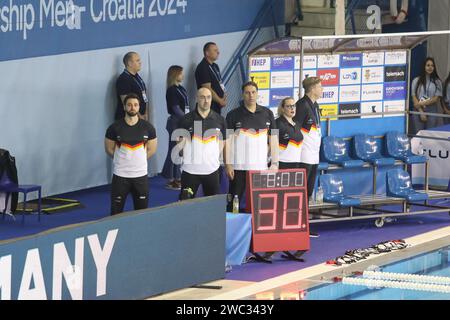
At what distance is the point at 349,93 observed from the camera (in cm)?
1775

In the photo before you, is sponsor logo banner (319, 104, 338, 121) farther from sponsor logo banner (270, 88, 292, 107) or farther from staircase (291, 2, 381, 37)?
staircase (291, 2, 381, 37)

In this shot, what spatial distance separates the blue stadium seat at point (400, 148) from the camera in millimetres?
17797

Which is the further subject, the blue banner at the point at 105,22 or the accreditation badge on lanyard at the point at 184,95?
the accreditation badge on lanyard at the point at 184,95

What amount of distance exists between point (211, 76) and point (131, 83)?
188 cm

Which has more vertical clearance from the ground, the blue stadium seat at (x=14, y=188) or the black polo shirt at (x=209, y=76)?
the black polo shirt at (x=209, y=76)

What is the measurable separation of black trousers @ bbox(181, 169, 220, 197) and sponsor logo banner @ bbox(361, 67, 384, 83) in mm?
3730

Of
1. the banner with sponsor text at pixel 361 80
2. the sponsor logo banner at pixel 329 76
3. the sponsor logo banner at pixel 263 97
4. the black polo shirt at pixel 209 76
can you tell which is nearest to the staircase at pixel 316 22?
the black polo shirt at pixel 209 76

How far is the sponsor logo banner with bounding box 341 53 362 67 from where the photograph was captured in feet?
57.7

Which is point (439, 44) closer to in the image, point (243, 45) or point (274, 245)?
point (243, 45)

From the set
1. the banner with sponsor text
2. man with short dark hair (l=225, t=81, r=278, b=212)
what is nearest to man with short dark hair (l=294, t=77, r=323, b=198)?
man with short dark hair (l=225, t=81, r=278, b=212)

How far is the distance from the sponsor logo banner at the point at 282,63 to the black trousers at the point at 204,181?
8.55ft

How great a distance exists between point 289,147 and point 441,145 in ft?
13.3

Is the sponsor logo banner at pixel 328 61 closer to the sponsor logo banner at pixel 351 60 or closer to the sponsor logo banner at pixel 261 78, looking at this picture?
the sponsor logo banner at pixel 351 60

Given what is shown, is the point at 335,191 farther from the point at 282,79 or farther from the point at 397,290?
the point at 397,290
